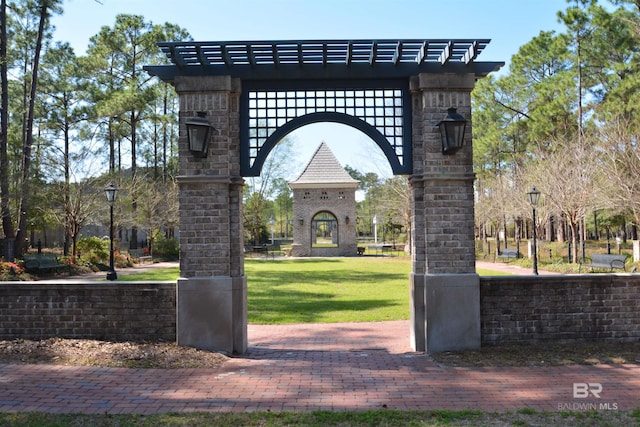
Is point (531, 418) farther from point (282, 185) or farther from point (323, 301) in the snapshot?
point (282, 185)

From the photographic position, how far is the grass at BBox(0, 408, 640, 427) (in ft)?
14.9

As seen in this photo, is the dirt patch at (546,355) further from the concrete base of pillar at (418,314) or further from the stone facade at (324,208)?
the stone facade at (324,208)

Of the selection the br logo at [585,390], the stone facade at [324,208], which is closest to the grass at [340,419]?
the br logo at [585,390]

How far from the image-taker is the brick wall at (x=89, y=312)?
7766mm

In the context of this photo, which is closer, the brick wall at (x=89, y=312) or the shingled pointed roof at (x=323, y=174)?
the brick wall at (x=89, y=312)

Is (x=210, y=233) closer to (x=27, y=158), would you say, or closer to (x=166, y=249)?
(x=27, y=158)

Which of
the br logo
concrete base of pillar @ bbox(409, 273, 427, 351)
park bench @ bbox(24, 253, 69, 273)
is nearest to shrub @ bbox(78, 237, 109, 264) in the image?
park bench @ bbox(24, 253, 69, 273)

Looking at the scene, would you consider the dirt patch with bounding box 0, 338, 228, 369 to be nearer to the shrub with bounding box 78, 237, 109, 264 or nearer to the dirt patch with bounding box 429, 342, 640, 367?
the dirt patch with bounding box 429, 342, 640, 367

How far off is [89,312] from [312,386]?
13.3 ft

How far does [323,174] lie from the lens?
35875 millimetres

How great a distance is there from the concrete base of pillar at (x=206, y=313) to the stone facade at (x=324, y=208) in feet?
86.9

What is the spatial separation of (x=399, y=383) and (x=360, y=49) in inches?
192

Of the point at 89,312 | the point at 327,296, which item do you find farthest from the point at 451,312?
the point at 327,296

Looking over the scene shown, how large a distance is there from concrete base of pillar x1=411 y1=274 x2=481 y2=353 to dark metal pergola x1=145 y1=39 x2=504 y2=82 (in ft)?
10.9
